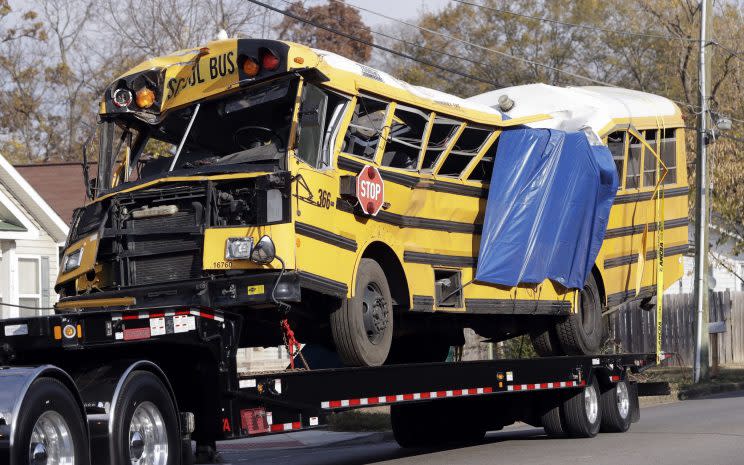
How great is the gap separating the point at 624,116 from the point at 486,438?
4.70 meters

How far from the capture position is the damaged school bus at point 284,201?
9727mm

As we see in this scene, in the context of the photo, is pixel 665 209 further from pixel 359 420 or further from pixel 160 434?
pixel 160 434

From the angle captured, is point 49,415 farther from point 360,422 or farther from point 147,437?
point 360,422

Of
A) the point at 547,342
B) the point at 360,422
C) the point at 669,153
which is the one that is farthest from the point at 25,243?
the point at 669,153

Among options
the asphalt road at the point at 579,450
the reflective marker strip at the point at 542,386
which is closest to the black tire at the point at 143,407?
the asphalt road at the point at 579,450

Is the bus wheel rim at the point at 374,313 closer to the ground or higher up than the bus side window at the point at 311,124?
closer to the ground

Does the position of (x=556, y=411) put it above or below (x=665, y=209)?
below

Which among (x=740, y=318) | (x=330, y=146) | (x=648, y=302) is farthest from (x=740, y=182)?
(x=330, y=146)

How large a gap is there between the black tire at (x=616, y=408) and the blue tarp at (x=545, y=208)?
2153 mm

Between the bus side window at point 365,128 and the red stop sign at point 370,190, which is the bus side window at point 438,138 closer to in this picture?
the bus side window at point 365,128

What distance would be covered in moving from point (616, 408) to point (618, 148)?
3427 mm

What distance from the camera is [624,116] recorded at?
51.9 feet

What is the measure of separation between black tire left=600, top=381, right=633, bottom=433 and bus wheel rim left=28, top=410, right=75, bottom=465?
31.5 ft

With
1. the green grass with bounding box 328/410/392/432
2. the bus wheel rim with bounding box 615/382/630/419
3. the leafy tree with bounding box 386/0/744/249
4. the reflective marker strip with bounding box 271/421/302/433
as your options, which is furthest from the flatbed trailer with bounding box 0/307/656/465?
the leafy tree with bounding box 386/0/744/249
